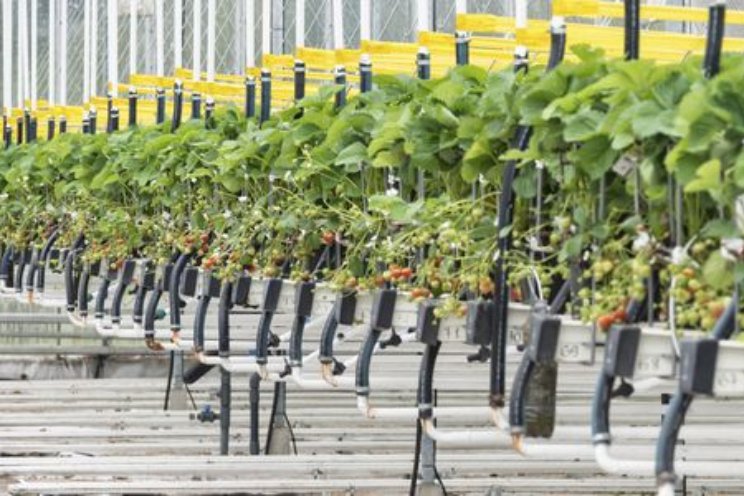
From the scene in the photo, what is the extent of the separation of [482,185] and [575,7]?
890mm

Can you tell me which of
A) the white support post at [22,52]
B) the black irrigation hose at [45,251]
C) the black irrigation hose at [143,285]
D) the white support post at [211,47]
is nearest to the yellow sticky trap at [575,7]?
the black irrigation hose at [143,285]

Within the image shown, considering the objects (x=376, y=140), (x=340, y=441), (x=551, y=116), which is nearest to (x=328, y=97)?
(x=376, y=140)

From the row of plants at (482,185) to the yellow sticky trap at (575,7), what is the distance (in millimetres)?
398

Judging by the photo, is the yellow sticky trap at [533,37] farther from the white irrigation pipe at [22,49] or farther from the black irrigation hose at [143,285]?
the white irrigation pipe at [22,49]

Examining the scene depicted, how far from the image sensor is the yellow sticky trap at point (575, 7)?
9.82m

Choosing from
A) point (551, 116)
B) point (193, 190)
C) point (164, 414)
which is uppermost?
point (551, 116)

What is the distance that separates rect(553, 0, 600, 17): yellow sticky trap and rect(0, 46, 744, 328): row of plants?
1.30 feet

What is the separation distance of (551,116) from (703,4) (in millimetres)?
5003

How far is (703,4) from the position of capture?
1326 cm

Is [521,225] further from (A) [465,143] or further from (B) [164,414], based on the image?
(B) [164,414]

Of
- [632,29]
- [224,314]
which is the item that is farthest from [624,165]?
[224,314]

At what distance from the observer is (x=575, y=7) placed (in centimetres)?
1024

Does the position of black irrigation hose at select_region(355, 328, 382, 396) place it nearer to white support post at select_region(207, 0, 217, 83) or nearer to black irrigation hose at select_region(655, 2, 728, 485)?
black irrigation hose at select_region(655, 2, 728, 485)

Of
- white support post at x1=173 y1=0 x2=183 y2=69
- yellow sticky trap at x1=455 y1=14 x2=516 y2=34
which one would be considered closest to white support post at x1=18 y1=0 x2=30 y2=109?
white support post at x1=173 y1=0 x2=183 y2=69
